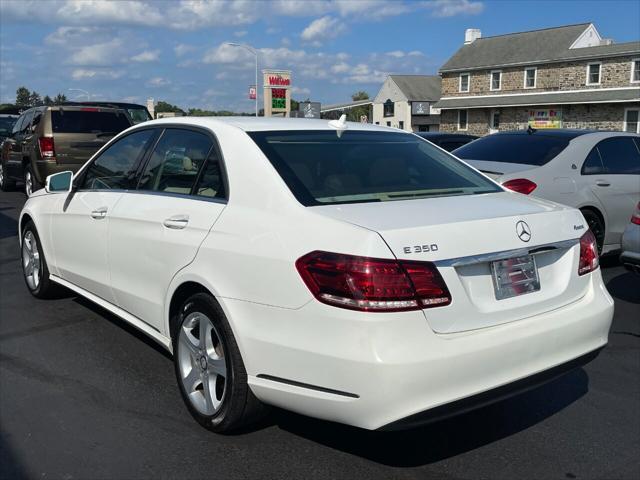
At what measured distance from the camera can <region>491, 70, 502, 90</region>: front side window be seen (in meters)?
50.1

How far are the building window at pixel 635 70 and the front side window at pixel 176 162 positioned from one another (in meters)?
42.9

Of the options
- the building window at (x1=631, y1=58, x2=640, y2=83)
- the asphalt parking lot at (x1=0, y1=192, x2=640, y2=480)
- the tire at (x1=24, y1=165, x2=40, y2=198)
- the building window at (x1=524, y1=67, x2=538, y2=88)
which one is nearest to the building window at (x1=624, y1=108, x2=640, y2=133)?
the building window at (x1=631, y1=58, x2=640, y2=83)

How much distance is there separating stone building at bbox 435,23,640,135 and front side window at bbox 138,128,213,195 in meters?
40.7

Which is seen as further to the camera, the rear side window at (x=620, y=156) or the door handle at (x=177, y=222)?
the rear side window at (x=620, y=156)

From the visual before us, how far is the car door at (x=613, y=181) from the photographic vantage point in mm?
7406

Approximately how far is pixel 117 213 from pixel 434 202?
2.16 meters

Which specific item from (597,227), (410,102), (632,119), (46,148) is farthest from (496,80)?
(597,227)

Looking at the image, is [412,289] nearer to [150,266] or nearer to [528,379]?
[528,379]

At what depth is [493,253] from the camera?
2.96m

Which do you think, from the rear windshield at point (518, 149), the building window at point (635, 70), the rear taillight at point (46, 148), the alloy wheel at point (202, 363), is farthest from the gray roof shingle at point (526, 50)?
the alloy wheel at point (202, 363)

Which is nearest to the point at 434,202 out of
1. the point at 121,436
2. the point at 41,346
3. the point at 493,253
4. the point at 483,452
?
the point at 493,253

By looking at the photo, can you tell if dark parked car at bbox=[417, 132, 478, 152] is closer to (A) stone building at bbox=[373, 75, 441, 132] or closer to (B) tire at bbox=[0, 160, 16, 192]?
(B) tire at bbox=[0, 160, 16, 192]

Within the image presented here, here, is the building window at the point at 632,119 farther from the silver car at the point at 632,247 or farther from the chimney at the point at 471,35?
the silver car at the point at 632,247

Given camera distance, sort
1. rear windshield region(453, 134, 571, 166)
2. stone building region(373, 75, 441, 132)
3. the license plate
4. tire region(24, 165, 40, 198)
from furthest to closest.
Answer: stone building region(373, 75, 441, 132) → tire region(24, 165, 40, 198) → rear windshield region(453, 134, 571, 166) → the license plate
